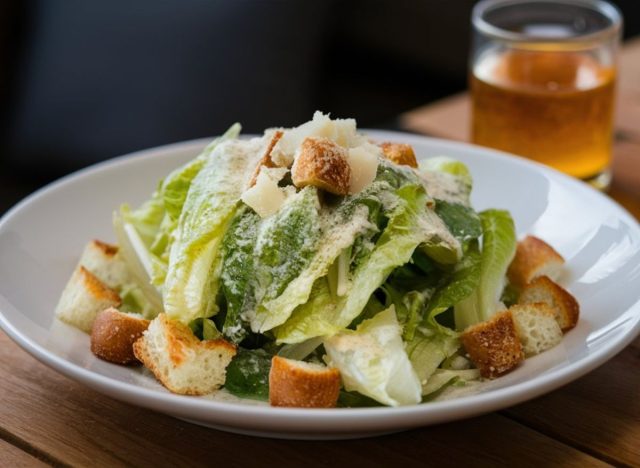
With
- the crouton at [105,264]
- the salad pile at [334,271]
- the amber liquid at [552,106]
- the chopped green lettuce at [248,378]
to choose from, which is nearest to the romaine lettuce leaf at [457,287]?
the salad pile at [334,271]

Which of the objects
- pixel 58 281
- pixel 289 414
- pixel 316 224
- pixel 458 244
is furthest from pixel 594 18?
pixel 289 414

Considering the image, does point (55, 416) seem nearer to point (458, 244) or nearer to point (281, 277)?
point (281, 277)

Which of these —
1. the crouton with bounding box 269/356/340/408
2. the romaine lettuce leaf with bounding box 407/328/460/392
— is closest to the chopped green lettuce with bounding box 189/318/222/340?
the crouton with bounding box 269/356/340/408

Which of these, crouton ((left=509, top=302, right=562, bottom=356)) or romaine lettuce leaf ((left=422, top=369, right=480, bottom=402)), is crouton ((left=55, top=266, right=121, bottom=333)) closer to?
romaine lettuce leaf ((left=422, top=369, right=480, bottom=402))

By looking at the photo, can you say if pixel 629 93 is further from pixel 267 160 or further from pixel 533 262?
pixel 267 160

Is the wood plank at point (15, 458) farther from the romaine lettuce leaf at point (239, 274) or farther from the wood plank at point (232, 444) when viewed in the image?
the romaine lettuce leaf at point (239, 274)

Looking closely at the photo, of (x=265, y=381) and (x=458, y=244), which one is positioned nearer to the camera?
(x=265, y=381)
